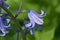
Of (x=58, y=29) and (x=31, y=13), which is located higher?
(x=31, y=13)

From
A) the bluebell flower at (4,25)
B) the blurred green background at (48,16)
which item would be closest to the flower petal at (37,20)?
the bluebell flower at (4,25)

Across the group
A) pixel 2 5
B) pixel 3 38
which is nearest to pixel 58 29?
pixel 3 38

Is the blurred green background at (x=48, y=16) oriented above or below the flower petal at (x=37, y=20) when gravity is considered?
below

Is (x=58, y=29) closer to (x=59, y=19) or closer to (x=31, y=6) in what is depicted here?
(x=59, y=19)

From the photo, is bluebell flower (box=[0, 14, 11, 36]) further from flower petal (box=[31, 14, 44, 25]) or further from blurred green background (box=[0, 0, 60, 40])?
blurred green background (box=[0, 0, 60, 40])

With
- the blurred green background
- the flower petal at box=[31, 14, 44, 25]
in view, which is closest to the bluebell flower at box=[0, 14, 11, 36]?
the flower petal at box=[31, 14, 44, 25]

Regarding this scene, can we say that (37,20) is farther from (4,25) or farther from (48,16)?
(48,16)

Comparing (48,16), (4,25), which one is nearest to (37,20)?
(4,25)

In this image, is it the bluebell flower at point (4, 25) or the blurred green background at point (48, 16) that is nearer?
the bluebell flower at point (4, 25)

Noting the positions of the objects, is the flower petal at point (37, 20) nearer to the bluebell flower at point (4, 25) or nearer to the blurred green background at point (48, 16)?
the bluebell flower at point (4, 25)

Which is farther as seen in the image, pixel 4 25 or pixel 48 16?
pixel 48 16

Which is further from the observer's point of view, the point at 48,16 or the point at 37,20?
the point at 48,16
